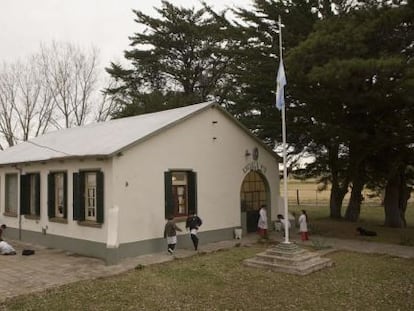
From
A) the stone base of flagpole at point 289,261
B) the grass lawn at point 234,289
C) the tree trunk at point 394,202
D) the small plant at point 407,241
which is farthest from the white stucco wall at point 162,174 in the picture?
the tree trunk at point 394,202

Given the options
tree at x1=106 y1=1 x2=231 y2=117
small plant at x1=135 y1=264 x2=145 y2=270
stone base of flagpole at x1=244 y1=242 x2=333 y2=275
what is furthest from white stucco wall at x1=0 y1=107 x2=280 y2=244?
tree at x1=106 y1=1 x2=231 y2=117

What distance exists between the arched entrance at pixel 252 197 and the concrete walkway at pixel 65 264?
1.57m

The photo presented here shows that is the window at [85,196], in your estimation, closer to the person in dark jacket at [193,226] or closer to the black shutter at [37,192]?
the black shutter at [37,192]

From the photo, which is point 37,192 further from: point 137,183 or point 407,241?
point 407,241

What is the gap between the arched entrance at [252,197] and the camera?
18.9 m

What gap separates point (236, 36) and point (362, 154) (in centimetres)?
844

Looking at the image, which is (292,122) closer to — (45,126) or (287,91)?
(287,91)

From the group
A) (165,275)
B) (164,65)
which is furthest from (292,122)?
(164,65)

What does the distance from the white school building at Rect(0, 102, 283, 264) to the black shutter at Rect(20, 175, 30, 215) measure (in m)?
0.04

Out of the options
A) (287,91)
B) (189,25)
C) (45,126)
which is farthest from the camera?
(45,126)

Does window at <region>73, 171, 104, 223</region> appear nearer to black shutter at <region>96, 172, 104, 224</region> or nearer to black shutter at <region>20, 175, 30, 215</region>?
black shutter at <region>96, 172, 104, 224</region>

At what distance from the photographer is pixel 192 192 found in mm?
16125

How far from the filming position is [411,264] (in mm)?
12891

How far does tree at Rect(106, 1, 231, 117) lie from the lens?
114 ft
